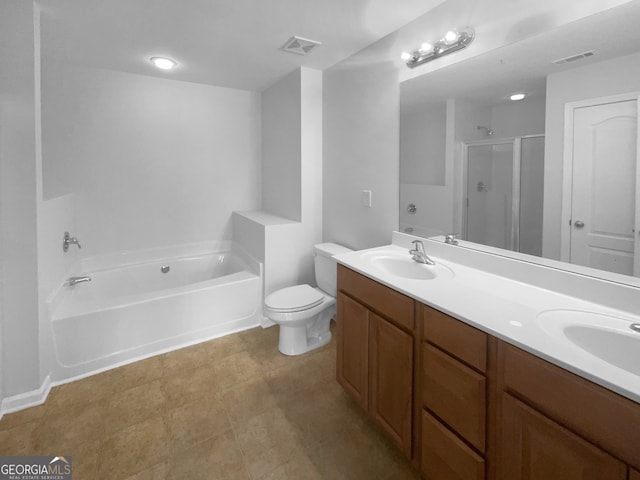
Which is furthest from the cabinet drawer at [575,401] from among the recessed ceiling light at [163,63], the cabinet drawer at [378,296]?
the recessed ceiling light at [163,63]

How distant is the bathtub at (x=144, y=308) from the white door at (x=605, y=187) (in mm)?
2292

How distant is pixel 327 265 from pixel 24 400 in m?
2.07

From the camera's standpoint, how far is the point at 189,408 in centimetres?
192

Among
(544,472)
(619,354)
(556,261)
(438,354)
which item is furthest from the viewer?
(556,261)

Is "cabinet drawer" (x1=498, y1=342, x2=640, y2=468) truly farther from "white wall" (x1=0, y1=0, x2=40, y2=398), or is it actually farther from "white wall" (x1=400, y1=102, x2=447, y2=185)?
"white wall" (x1=0, y1=0, x2=40, y2=398)

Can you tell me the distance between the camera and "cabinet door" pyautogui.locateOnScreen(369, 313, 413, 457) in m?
1.40

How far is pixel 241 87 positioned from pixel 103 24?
1508 mm

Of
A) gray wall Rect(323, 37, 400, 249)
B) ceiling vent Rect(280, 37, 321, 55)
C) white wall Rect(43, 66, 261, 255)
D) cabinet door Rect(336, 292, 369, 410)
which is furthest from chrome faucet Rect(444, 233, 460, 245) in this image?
white wall Rect(43, 66, 261, 255)

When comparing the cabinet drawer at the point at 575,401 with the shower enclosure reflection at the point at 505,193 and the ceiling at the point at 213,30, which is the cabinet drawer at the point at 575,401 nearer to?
the shower enclosure reflection at the point at 505,193

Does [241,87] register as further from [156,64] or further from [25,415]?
[25,415]

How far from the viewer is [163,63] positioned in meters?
2.76

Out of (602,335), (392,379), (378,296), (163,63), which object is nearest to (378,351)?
(392,379)

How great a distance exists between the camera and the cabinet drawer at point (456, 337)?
107 cm

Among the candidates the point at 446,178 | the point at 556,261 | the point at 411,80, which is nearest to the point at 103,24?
the point at 411,80
